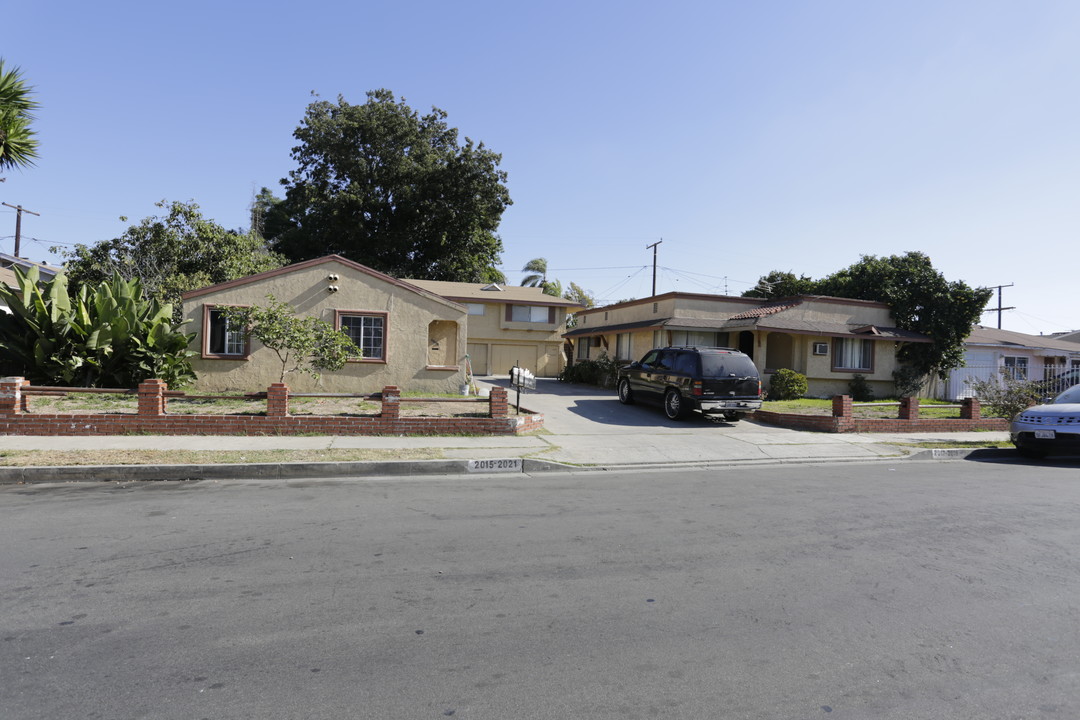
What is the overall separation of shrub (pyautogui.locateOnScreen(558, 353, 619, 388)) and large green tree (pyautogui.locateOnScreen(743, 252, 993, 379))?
10911mm

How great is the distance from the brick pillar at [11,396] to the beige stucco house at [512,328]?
2116 cm

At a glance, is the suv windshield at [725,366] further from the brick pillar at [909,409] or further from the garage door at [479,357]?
the garage door at [479,357]

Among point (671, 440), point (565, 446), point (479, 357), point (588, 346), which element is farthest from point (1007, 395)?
point (479, 357)

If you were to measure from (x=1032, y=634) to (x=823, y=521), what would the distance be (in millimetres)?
2756

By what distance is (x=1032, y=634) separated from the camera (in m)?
4.05

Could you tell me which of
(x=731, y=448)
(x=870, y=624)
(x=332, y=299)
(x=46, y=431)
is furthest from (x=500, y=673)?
(x=332, y=299)

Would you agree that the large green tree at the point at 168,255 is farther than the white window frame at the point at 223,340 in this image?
Yes

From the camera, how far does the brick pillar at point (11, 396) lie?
10953mm

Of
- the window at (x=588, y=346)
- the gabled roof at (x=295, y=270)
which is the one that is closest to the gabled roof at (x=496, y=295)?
the window at (x=588, y=346)

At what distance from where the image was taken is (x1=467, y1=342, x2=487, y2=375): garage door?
32.4 m

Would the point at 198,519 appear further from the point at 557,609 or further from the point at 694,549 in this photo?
the point at 694,549

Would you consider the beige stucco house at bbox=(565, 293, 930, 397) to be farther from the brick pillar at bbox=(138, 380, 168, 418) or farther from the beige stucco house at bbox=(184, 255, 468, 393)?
the brick pillar at bbox=(138, 380, 168, 418)

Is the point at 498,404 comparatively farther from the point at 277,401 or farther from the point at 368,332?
the point at 368,332

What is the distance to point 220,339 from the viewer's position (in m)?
18.1
